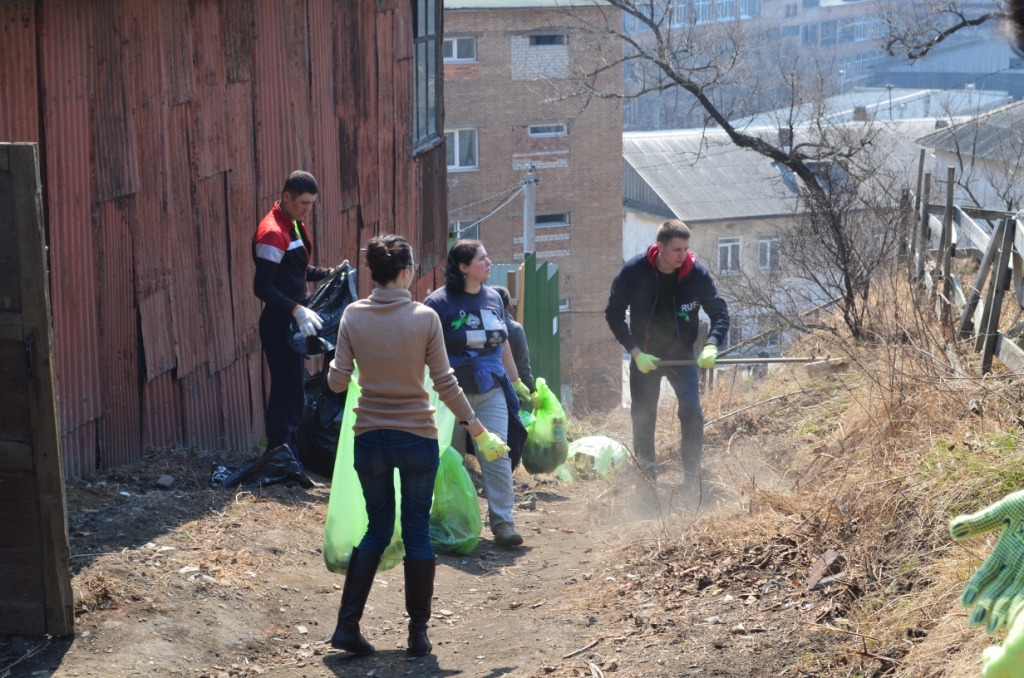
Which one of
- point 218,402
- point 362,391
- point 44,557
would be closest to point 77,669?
point 44,557

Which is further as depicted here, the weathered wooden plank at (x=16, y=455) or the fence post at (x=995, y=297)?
the fence post at (x=995, y=297)

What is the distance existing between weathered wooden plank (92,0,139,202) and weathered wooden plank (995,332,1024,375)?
17.2ft

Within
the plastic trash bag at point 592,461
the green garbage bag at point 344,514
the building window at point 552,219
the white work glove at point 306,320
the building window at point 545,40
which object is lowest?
the plastic trash bag at point 592,461

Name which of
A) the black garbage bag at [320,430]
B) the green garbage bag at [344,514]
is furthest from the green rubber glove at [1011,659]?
the black garbage bag at [320,430]

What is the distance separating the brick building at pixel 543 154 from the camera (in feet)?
112

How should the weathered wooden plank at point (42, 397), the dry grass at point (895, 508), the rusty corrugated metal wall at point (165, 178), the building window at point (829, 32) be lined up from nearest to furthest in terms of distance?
the dry grass at point (895, 508) → the weathered wooden plank at point (42, 397) → the rusty corrugated metal wall at point (165, 178) → the building window at point (829, 32)

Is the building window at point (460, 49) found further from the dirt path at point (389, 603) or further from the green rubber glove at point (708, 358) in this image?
the dirt path at point (389, 603)

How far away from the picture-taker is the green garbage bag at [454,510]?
540 cm

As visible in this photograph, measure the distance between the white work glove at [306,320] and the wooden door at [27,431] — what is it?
1864mm

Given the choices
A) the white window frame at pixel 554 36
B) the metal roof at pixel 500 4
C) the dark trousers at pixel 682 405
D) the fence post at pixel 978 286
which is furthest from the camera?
the white window frame at pixel 554 36

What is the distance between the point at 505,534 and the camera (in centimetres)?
581

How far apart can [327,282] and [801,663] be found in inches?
139

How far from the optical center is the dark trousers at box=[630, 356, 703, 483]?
6.57 meters

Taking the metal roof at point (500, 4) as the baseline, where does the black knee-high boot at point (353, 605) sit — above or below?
below
